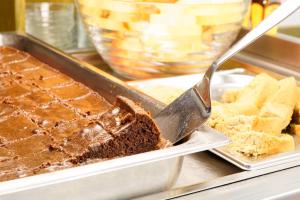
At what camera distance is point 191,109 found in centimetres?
94

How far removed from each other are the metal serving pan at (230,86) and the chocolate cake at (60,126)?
160 millimetres

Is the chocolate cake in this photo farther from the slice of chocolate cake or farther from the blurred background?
the blurred background

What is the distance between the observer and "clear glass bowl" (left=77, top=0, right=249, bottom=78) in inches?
52.6

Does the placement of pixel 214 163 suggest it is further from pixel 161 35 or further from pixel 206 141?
pixel 161 35

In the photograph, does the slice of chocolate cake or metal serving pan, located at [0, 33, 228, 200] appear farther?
the slice of chocolate cake

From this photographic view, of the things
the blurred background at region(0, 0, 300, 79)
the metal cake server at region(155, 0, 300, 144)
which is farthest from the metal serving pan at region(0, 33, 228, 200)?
the blurred background at region(0, 0, 300, 79)

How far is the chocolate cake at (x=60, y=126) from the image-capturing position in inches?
31.5

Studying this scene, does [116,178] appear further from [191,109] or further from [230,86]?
[230,86]

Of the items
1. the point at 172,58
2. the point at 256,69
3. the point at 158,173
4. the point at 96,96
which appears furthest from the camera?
the point at 256,69

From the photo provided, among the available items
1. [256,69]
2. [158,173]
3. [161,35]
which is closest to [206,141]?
[158,173]

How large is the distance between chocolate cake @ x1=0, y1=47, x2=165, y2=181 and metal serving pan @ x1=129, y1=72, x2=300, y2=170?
0.52 feet

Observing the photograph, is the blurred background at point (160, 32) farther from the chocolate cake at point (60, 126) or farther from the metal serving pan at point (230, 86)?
the chocolate cake at point (60, 126)

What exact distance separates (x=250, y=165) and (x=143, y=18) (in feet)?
1.86

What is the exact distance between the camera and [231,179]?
2.87 feet
